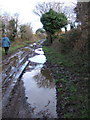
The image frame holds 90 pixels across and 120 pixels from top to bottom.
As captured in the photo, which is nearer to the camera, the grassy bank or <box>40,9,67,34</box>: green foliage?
the grassy bank

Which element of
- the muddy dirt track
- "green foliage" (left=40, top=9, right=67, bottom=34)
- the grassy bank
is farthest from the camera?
"green foliage" (left=40, top=9, right=67, bottom=34)

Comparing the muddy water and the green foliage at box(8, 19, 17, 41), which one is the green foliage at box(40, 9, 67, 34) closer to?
the green foliage at box(8, 19, 17, 41)

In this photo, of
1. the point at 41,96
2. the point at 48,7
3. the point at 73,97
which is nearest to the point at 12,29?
the point at 48,7

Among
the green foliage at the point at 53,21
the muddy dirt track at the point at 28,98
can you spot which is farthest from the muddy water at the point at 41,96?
the green foliage at the point at 53,21

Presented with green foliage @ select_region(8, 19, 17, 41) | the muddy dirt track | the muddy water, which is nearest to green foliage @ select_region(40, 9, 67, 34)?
green foliage @ select_region(8, 19, 17, 41)

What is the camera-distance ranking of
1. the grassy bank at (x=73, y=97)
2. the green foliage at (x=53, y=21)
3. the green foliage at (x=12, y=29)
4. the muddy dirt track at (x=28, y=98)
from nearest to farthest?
the grassy bank at (x=73, y=97) < the muddy dirt track at (x=28, y=98) < the green foliage at (x=53, y=21) < the green foliage at (x=12, y=29)

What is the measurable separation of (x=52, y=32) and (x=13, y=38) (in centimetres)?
1542

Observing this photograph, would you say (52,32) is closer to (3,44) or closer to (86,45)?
(3,44)

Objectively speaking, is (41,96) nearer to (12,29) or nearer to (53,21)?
(53,21)

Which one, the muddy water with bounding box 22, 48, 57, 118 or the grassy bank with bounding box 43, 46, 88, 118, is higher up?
the grassy bank with bounding box 43, 46, 88, 118

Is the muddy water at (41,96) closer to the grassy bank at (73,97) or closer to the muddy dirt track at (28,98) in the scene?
the muddy dirt track at (28,98)

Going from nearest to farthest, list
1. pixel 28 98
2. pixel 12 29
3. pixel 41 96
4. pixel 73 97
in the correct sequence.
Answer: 1. pixel 73 97
2. pixel 28 98
3. pixel 41 96
4. pixel 12 29

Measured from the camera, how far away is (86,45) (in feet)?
22.6

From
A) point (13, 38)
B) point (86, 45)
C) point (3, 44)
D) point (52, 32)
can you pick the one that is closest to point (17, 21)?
point (13, 38)
